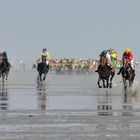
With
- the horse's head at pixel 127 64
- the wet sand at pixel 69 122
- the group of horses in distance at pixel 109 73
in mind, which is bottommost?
the wet sand at pixel 69 122

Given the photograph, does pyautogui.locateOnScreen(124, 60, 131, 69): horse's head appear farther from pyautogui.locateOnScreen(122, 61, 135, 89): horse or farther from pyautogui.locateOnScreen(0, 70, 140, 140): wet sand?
pyautogui.locateOnScreen(0, 70, 140, 140): wet sand

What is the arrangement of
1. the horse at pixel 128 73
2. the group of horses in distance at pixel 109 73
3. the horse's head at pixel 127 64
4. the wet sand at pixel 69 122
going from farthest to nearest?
the horse's head at pixel 127 64, the horse at pixel 128 73, the group of horses in distance at pixel 109 73, the wet sand at pixel 69 122

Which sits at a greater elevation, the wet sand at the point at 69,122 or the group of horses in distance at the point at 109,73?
the group of horses in distance at the point at 109,73

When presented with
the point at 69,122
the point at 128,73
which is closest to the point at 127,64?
the point at 128,73

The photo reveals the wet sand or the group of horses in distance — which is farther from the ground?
the group of horses in distance

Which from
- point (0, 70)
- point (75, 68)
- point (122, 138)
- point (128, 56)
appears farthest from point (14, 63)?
point (122, 138)

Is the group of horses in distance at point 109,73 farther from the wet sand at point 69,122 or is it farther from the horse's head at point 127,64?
the wet sand at point 69,122

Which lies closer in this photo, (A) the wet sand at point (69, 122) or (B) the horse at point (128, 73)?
(A) the wet sand at point (69, 122)

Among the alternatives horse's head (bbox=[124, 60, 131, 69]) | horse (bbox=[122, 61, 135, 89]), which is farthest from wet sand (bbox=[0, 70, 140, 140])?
horse's head (bbox=[124, 60, 131, 69])

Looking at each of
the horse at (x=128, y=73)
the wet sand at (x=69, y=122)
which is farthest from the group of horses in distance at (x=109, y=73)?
the wet sand at (x=69, y=122)

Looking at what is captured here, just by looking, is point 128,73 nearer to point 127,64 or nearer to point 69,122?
point 127,64

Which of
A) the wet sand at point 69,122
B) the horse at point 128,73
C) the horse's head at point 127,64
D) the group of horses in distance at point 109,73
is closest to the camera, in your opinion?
the wet sand at point 69,122

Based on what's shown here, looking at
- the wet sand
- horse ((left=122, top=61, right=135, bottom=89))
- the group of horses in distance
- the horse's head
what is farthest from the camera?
the horse's head

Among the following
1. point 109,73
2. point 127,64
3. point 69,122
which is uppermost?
point 127,64
